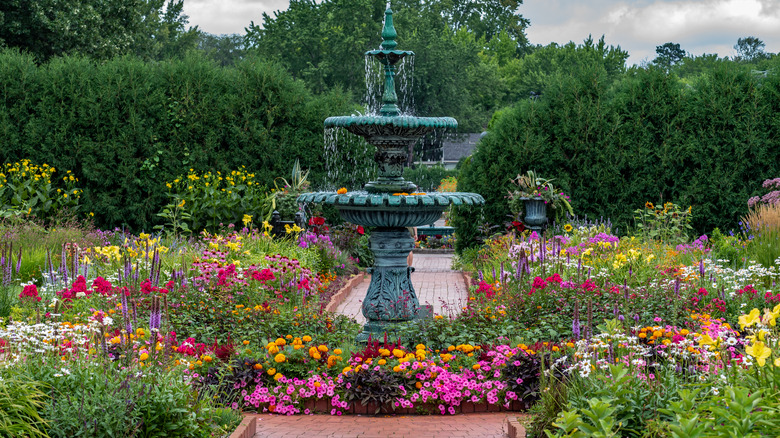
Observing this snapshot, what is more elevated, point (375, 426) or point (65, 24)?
point (65, 24)

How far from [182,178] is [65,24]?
906 centimetres

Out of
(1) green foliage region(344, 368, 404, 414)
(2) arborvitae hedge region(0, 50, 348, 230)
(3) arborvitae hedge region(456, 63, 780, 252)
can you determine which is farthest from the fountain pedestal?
(2) arborvitae hedge region(0, 50, 348, 230)

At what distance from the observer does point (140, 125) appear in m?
12.7

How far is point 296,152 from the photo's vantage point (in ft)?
42.5

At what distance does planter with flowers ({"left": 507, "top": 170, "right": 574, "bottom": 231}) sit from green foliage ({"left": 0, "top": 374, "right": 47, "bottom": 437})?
893cm

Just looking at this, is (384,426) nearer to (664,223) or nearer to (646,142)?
(664,223)

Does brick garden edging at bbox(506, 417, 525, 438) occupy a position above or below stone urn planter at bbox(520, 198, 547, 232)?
below

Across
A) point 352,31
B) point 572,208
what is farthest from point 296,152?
point 352,31

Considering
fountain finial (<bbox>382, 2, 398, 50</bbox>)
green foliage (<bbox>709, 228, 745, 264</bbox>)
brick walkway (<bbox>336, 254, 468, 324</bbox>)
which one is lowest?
brick walkway (<bbox>336, 254, 468, 324</bbox>)

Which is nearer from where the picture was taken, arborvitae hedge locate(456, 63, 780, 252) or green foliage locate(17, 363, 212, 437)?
green foliage locate(17, 363, 212, 437)

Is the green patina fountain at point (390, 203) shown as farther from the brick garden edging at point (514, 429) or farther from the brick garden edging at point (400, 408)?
the brick garden edging at point (514, 429)

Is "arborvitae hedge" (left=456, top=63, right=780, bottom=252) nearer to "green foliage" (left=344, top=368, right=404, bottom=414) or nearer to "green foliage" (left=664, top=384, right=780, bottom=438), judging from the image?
"green foliage" (left=344, top=368, right=404, bottom=414)

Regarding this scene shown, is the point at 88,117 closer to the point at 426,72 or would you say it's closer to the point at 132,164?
the point at 132,164

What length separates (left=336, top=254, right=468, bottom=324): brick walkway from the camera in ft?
28.5
